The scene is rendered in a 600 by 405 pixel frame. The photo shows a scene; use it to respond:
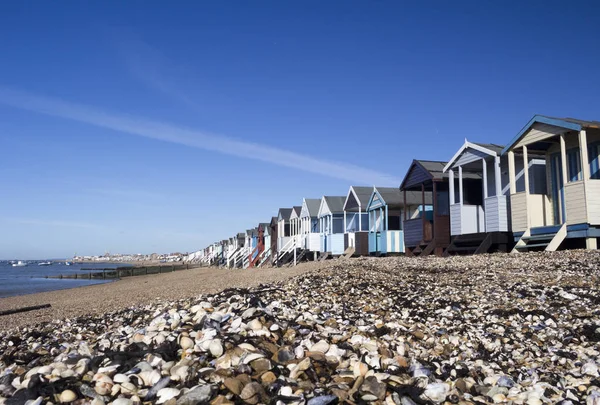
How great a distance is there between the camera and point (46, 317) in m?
13.0

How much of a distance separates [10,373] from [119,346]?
0.93 m

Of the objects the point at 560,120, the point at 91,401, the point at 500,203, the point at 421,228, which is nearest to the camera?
the point at 91,401

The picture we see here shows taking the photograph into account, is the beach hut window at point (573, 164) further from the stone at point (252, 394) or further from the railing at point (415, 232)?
the stone at point (252, 394)

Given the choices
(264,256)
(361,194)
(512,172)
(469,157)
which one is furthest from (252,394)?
(264,256)

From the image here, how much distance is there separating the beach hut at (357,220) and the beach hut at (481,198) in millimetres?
7839

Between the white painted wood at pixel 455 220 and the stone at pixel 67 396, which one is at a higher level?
the white painted wood at pixel 455 220

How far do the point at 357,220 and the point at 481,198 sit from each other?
37.0 ft

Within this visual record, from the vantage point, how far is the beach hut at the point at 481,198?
16.5 metres

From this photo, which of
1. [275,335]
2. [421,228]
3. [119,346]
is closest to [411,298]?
[275,335]

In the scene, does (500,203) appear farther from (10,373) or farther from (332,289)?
(10,373)

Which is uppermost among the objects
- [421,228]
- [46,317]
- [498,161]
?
[498,161]

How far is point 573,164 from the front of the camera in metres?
15.0

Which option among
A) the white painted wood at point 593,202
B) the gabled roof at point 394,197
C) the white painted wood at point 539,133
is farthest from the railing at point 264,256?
the white painted wood at point 593,202

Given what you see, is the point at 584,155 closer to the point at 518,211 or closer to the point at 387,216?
the point at 518,211
